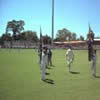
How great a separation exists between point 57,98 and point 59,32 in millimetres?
144146

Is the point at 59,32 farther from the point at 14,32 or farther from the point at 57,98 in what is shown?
the point at 57,98

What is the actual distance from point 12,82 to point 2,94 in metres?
2.74

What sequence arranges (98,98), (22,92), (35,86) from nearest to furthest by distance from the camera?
(98,98)
(22,92)
(35,86)

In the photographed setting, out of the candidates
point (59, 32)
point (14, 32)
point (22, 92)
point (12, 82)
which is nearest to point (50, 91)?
point (22, 92)

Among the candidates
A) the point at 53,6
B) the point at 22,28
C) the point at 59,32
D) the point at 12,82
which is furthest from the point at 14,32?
the point at 12,82

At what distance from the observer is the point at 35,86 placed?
37.3 ft

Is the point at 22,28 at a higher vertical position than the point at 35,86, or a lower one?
higher

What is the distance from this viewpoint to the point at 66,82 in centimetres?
1248

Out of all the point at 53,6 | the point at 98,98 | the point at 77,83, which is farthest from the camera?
the point at 53,6

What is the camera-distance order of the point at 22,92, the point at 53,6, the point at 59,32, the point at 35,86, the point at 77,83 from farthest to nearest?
the point at 59,32 < the point at 53,6 < the point at 77,83 < the point at 35,86 < the point at 22,92

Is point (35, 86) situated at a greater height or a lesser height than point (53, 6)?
lesser

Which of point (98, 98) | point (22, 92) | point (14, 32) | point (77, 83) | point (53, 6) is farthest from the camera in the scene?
point (14, 32)

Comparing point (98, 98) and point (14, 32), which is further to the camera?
point (14, 32)

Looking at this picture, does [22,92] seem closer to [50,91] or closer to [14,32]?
[50,91]
